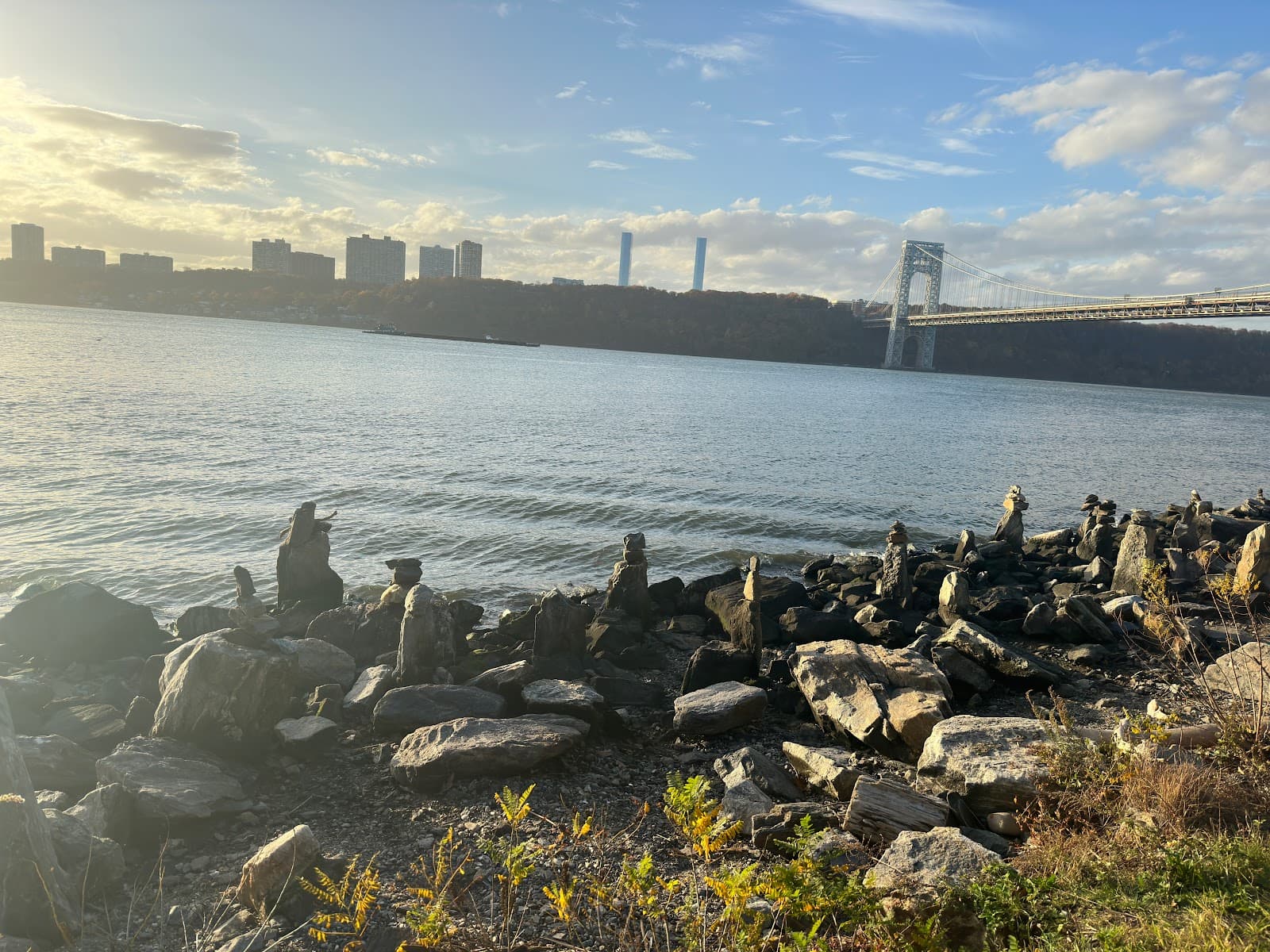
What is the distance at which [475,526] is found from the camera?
56.4 feet

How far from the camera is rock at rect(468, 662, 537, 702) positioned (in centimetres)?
776

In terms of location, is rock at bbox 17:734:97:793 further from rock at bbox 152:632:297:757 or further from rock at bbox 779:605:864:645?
rock at bbox 779:605:864:645

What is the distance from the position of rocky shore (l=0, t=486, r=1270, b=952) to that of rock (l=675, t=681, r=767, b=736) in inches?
1.1

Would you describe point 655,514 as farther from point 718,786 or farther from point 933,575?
point 718,786

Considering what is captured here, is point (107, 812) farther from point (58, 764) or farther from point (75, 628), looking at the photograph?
point (75, 628)

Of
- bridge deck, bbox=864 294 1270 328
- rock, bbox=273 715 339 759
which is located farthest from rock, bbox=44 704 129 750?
bridge deck, bbox=864 294 1270 328

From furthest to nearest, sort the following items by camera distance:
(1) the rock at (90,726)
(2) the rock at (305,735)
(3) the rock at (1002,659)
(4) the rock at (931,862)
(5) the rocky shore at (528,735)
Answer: (3) the rock at (1002,659) < (1) the rock at (90,726) < (2) the rock at (305,735) < (5) the rocky shore at (528,735) < (4) the rock at (931,862)

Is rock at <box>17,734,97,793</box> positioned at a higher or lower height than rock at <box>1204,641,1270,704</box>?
lower

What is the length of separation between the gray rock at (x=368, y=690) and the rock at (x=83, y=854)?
2581 mm

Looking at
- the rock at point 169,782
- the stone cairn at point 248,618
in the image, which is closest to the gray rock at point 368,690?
the stone cairn at point 248,618

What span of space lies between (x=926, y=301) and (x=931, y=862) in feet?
452

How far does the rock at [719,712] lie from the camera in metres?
7.40

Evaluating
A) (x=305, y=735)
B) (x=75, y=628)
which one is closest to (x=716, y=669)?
(x=305, y=735)

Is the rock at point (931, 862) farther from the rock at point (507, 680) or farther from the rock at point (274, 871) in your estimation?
the rock at point (507, 680)
